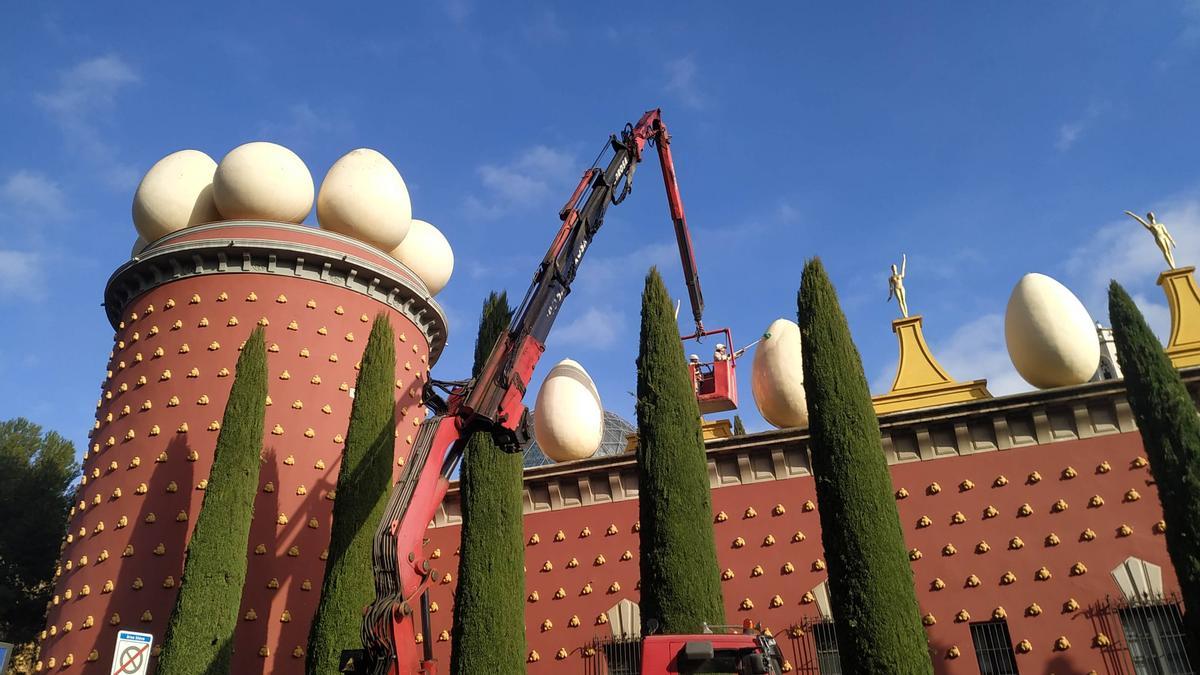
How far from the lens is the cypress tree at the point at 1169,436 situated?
11.9 m

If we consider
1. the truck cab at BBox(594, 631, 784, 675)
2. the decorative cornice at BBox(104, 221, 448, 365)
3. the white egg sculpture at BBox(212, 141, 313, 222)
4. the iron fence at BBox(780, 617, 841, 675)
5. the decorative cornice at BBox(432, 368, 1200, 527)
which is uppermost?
the white egg sculpture at BBox(212, 141, 313, 222)

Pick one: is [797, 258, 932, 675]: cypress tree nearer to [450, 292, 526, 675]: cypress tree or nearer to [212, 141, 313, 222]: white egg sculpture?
[450, 292, 526, 675]: cypress tree

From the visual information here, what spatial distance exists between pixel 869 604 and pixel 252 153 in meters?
16.9

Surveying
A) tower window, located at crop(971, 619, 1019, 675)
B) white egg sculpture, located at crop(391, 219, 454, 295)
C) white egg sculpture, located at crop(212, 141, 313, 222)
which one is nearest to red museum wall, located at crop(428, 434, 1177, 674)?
tower window, located at crop(971, 619, 1019, 675)

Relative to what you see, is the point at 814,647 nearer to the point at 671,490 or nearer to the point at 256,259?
the point at 671,490

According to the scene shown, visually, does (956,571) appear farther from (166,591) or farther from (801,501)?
(166,591)

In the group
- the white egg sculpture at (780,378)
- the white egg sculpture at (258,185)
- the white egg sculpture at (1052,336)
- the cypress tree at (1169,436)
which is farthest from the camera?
the white egg sculpture at (258,185)

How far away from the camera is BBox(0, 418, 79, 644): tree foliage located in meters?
29.1

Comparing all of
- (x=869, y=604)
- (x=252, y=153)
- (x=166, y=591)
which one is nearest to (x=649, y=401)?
(x=869, y=604)

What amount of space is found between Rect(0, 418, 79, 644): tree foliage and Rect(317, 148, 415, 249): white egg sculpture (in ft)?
61.1

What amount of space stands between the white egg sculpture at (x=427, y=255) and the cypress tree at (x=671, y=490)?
28.6 ft

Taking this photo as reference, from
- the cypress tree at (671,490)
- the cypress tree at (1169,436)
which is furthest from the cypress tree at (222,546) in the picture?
the cypress tree at (1169,436)

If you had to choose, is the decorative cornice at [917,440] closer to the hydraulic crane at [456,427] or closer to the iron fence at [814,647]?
the iron fence at [814,647]

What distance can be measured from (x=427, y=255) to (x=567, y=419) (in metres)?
7.56
